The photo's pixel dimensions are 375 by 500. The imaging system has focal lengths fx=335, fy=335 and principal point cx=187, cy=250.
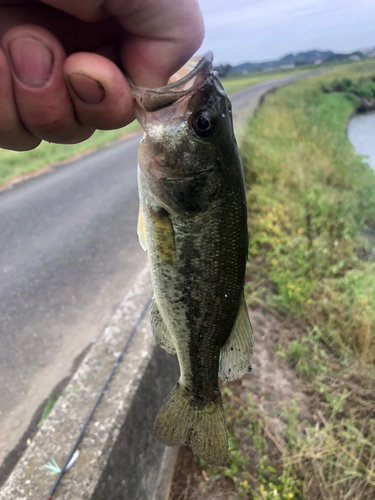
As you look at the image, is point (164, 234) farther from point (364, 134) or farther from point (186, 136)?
point (364, 134)

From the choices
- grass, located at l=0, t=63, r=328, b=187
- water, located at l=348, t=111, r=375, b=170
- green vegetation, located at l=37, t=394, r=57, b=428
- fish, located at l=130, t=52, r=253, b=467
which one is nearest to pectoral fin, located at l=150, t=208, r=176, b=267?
fish, located at l=130, t=52, r=253, b=467

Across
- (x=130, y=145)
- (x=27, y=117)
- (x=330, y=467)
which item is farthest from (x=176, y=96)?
(x=130, y=145)

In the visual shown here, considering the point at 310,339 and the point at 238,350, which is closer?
the point at 238,350

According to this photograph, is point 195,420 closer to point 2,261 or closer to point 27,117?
point 27,117

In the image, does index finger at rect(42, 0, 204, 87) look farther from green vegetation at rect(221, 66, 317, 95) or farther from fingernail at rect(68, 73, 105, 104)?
green vegetation at rect(221, 66, 317, 95)

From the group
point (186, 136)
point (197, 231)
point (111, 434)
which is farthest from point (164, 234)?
point (111, 434)

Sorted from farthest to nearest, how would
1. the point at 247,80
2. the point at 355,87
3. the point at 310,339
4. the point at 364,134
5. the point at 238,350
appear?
the point at 247,80 < the point at 355,87 < the point at 364,134 < the point at 310,339 < the point at 238,350

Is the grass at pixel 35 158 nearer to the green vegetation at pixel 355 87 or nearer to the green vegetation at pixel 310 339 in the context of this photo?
the green vegetation at pixel 310 339

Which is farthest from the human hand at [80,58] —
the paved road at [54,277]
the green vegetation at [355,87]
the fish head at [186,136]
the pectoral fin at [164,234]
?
the green vegetation at [355,87]
